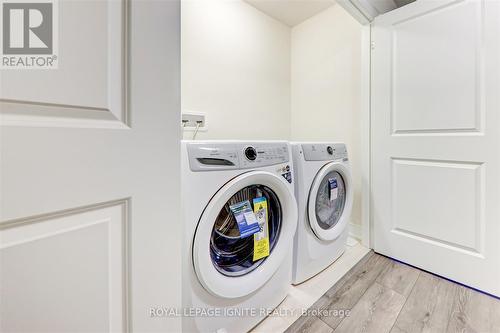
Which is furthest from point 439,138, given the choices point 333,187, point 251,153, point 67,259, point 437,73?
point 67,259

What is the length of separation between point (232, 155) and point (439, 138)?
4.36ft

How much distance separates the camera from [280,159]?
1096mm

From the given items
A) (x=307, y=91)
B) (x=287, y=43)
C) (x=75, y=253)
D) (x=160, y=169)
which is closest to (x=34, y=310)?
(x=75, y=253)

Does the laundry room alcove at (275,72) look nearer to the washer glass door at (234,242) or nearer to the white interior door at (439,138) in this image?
the white interior door at (439,138)

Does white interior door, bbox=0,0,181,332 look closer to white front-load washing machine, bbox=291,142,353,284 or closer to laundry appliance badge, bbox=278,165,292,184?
laundry appliance badge, bbox=278,165,292,184

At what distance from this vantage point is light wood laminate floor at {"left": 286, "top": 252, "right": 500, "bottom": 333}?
3.37 ft

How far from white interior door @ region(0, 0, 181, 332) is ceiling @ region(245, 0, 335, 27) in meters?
1.94

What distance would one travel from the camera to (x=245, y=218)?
98 cm

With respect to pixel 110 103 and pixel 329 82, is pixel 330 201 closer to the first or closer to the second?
pixel 329 82

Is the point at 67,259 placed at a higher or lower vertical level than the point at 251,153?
lower

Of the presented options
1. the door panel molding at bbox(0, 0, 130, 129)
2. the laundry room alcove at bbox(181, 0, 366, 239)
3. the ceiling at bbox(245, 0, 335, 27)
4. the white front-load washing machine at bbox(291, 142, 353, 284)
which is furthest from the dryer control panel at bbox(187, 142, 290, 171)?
the ceiling at bbox(245, 0, 335, 27)

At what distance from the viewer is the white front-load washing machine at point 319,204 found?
1273mm

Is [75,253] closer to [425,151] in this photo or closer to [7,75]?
[7,75]

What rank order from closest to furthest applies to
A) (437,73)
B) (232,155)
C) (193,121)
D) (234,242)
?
(232,155) → (234,242) → (437,73) → (193,121)
